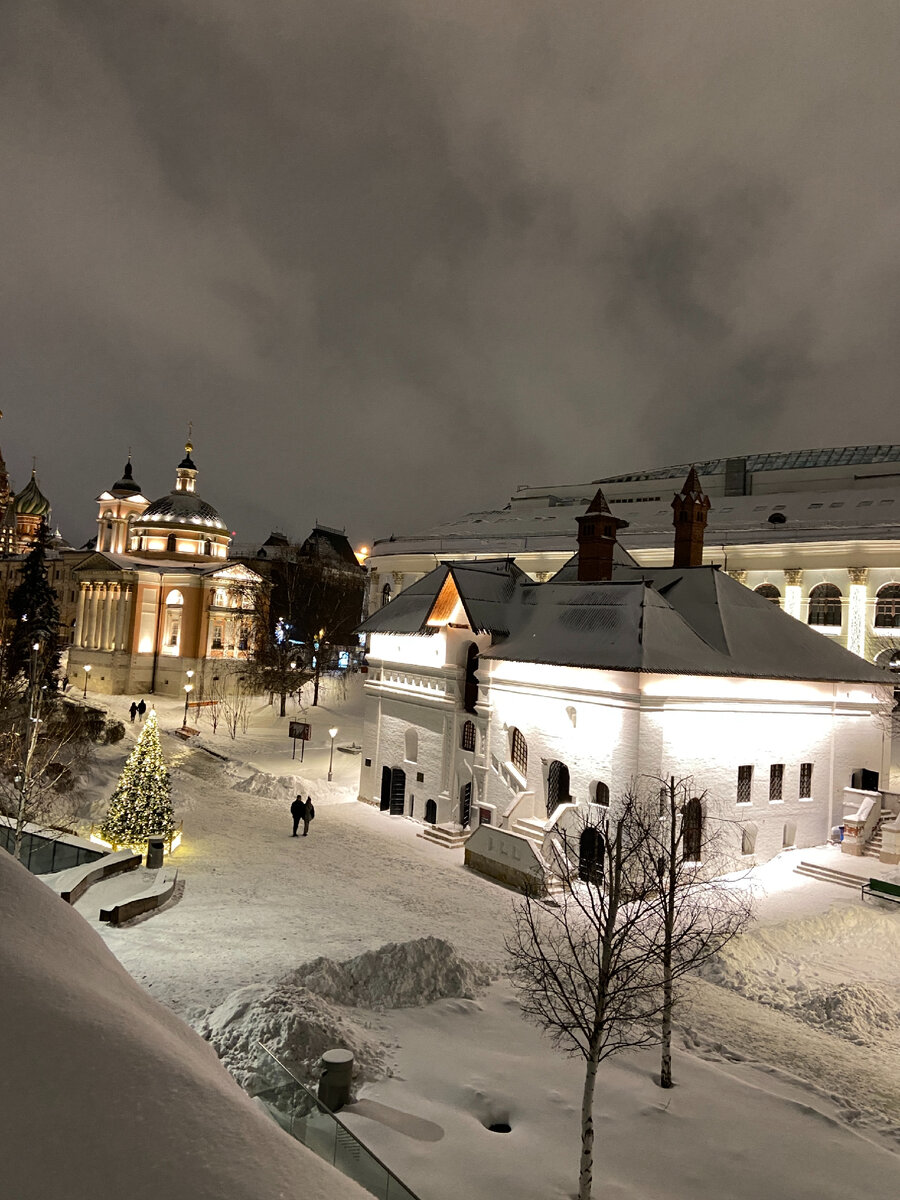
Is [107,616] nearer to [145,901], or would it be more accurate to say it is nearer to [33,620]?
[33,620]

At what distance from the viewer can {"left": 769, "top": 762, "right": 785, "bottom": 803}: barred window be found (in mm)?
25781

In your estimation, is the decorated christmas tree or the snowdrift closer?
the snowdrift

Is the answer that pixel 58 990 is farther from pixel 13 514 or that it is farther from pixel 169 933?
pixel 13 514

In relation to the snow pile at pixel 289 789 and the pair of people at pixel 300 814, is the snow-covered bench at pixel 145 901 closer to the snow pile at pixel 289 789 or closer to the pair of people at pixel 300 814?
the pair of people at pixel 300 814

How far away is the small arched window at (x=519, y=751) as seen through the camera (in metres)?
27.8

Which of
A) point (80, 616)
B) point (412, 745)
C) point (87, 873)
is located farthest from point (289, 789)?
point (80, 616)

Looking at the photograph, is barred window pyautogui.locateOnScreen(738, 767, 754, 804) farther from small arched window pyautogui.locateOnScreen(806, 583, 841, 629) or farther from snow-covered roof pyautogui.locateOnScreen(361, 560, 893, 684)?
small arched window pyautogui.locateOnScreen(806, 583, 841, 629)

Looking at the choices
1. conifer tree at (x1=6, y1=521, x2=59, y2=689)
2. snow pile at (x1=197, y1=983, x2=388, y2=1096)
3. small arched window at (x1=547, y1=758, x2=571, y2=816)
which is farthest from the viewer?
conifer tree at (x1=6, y1=521, x2=59, y2=689)

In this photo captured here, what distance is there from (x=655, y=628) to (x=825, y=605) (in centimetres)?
2750

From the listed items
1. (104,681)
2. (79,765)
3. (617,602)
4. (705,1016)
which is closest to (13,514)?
→ (104,681)

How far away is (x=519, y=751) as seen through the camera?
2820cm

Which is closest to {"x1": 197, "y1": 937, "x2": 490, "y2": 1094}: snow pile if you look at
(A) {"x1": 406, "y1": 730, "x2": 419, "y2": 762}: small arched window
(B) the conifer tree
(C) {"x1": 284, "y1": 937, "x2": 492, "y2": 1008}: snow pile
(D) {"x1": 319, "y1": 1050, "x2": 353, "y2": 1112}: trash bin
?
(C) {"x1": 284, "y1": 937, "x2": 492, "y2": 1008}: snow pile

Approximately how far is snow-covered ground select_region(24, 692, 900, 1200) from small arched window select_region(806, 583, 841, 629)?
83.8 ft

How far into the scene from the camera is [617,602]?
88.9 ft
